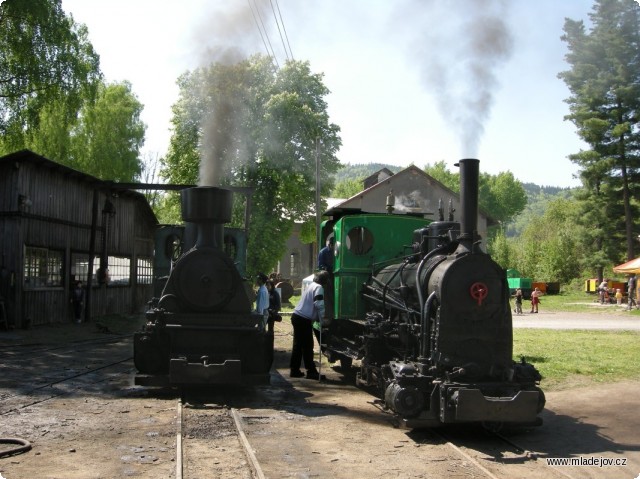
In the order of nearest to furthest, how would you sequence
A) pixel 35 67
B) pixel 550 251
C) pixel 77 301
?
pixel 35 67, pixel 77 301, pixel 550 251

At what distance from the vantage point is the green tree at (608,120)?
35.5 metres

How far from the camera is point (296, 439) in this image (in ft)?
23.1

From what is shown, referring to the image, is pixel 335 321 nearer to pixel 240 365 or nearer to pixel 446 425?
pixel 240 365

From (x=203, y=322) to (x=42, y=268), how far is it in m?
12.3

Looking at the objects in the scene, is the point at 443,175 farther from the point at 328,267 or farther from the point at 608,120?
the point at 328,267

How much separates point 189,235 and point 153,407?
270cm

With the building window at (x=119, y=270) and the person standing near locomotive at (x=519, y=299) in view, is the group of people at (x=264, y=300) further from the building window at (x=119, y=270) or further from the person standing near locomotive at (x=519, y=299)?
the person standing near locomotive at (x=519, y=299)

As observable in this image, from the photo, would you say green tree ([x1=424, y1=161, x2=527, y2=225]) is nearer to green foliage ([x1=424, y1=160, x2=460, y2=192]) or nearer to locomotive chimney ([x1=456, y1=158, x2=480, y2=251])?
green foliage ([x1=424, y1=160, x2=460, y2=192])

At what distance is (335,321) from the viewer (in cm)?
1156

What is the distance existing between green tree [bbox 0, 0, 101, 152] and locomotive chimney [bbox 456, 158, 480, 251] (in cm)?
1702

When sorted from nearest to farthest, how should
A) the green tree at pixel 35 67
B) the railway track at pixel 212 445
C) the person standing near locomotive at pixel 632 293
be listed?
1. the railway track at pixel 212 445
2. the green tree at pixel 35 67
3. the person standing near locomotive at pixel 632 293

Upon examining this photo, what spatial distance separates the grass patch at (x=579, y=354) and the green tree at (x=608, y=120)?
2075 cm

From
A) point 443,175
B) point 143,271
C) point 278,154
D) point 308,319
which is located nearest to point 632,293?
point 278,154

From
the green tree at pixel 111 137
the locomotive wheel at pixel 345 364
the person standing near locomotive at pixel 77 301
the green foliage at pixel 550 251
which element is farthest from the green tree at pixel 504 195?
the locomotive wheel at pixel 345 364
